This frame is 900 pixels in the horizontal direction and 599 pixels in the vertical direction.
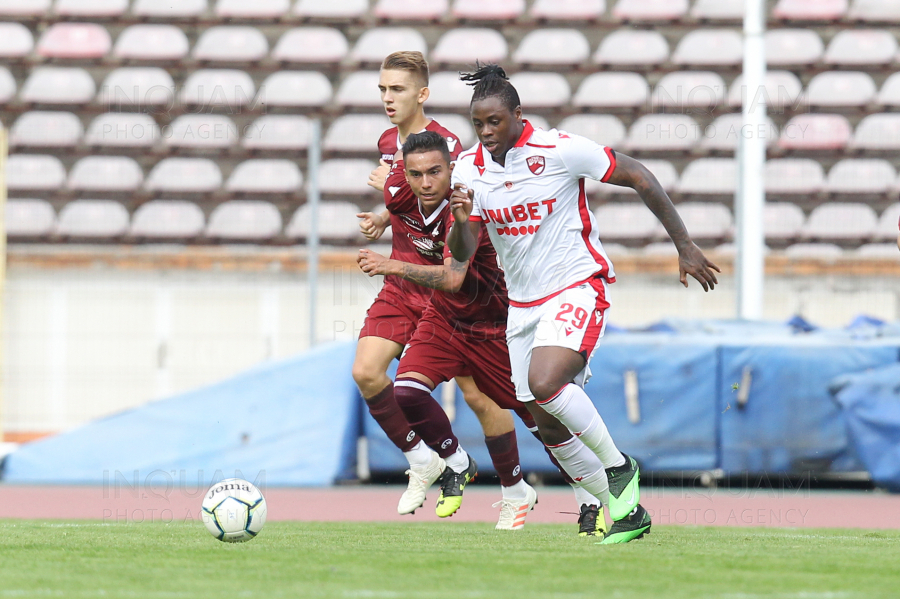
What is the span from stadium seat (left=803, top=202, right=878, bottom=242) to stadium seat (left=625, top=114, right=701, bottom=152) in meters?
2.05

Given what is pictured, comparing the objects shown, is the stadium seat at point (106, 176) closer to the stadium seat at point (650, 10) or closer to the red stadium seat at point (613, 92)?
the red stadium seat at point (613, 92)

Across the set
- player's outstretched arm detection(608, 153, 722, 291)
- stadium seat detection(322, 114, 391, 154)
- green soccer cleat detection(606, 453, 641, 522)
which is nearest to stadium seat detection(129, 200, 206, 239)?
stadium seat detection(322, 114, 391, 154)

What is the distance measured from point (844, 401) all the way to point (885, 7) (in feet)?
32.9

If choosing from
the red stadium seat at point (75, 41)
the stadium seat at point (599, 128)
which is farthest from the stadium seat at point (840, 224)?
the red stadium seat at point (75, 41)

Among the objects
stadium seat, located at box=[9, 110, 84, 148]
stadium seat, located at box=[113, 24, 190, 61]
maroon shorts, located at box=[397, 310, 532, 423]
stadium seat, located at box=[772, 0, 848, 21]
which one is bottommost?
maroon shorts, located at box=[397, 310, 532, 423]

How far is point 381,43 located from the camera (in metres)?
17.0

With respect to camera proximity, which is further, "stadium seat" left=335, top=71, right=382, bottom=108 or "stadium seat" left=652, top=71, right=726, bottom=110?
"stadium seat" left=335, top=71, right=382, bottom=108

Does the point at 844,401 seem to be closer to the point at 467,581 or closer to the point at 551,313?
the point at 551,313

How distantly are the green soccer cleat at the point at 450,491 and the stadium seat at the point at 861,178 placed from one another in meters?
10.9

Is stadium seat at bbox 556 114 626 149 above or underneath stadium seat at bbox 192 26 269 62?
underneath

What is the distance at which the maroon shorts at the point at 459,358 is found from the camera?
603cm

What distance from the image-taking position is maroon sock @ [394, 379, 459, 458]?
20.3 feet

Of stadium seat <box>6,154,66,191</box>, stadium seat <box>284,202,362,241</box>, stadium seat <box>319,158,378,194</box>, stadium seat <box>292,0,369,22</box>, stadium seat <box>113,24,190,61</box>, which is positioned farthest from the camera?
stadium seat <box>292,0,369,22</box>

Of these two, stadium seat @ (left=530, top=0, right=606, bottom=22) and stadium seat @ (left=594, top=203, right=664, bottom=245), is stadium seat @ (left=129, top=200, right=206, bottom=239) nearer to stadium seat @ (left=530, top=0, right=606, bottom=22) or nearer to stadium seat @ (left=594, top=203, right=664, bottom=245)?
stadium seat @ (left=594, top=203, right=664, bottom=245)
